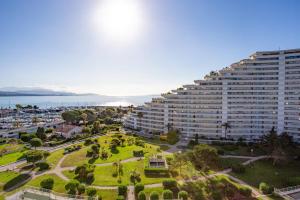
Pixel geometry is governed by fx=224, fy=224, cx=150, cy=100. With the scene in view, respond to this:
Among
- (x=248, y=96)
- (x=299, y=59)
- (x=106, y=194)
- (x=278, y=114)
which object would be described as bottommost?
(x=106, y=194)

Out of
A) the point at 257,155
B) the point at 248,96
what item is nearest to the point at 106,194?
the point at 257,155

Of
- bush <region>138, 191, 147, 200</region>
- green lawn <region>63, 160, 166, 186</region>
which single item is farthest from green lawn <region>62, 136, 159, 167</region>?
bush <region>138, 191, 147, 200</region>

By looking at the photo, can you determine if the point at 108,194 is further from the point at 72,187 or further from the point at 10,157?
the point at 10,157

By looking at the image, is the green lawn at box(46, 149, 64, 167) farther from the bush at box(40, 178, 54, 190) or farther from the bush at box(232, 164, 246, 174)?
the bush at box(232, 164, 246, 174)

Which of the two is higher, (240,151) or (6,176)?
(240,151)

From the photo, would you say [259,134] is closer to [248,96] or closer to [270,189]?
[248,96]

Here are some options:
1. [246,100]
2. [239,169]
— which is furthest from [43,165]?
[246,100]

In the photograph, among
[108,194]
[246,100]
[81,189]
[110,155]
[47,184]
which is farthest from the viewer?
[246,100]
